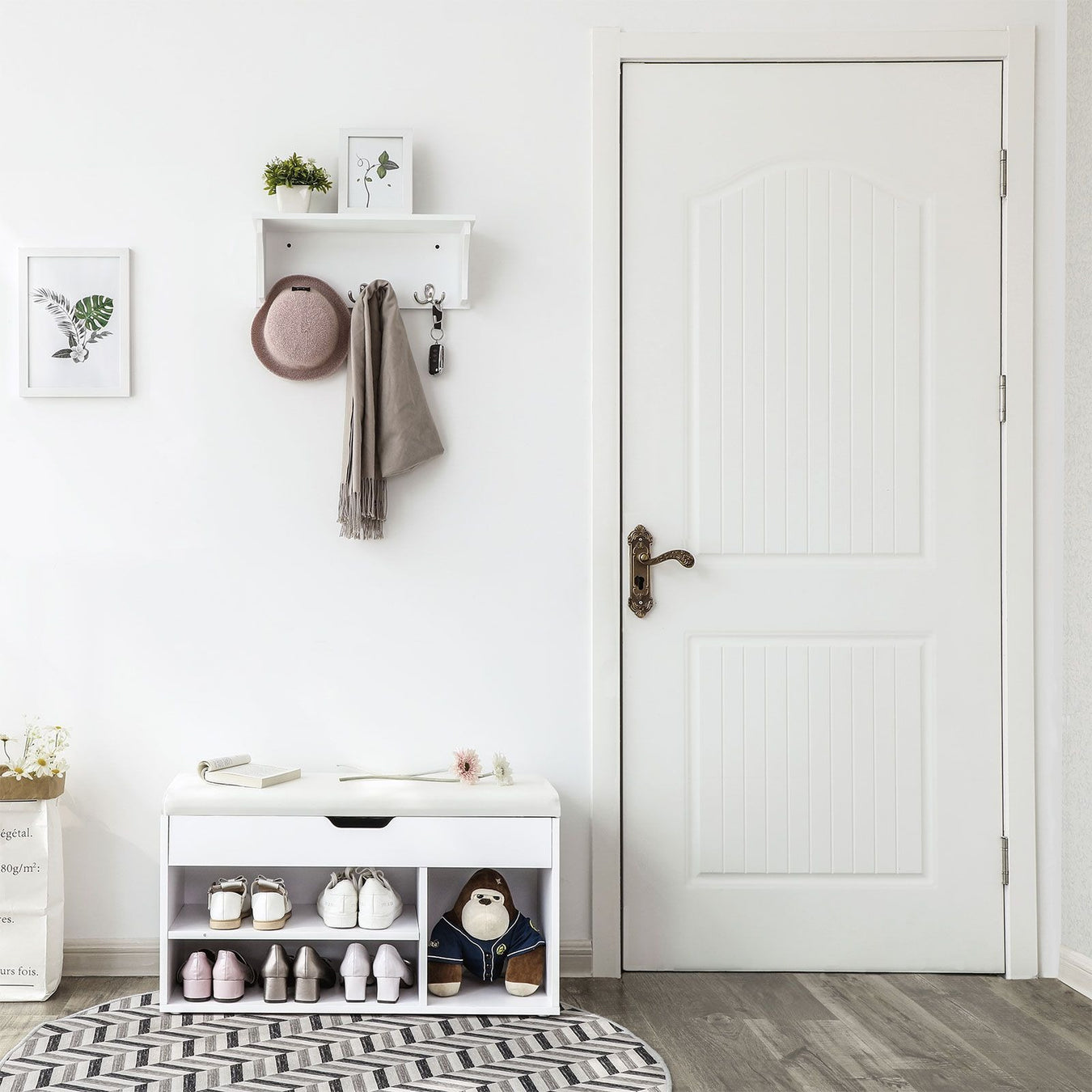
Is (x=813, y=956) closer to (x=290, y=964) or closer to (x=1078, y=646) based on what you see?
(x=1078, y=646)

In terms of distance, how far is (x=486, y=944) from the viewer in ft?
6.56

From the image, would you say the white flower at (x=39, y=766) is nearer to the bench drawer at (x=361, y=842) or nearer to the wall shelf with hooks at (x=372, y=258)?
the bench drawer at (x=361, y=842)

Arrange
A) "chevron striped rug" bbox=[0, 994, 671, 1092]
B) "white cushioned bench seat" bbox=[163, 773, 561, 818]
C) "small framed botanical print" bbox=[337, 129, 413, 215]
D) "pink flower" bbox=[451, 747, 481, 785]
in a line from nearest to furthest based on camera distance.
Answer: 1. "chevron striped rug" bbox=[0, 994, 671, 1092]
2. "white cushioned bench seat" bbox=[163, 773, 561, 818]
3. "pink flower" bbox=[451, 747, 481, 785]
4. "small framed botanical print" bbox=[337, 129, 413, 215]

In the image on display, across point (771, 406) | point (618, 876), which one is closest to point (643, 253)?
point (771, 406)

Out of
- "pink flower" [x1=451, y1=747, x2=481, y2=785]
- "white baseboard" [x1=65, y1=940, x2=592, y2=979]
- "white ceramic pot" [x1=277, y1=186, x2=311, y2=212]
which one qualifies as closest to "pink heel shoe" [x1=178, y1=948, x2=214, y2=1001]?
"white baseboard" [x1=65, y1=940, x2=592, y2=979]

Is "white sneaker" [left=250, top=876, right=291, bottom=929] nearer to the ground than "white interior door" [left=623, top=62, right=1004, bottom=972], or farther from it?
nearer to the ground

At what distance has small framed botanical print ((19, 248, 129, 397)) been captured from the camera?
2.16m

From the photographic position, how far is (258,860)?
192 centimetres

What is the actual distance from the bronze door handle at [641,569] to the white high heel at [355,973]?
91cm

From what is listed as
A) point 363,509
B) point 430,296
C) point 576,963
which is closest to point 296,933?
point 576,963

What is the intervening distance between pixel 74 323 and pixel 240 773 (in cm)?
106

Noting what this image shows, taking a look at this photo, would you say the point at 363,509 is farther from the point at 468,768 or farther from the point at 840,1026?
the point at 840,1026

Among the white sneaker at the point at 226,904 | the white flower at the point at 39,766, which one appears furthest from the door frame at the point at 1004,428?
the white flower at the point at 39,766

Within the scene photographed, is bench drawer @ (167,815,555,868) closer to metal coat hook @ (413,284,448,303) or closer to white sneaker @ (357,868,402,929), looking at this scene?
white sneaker @ (357,868,402,929)
